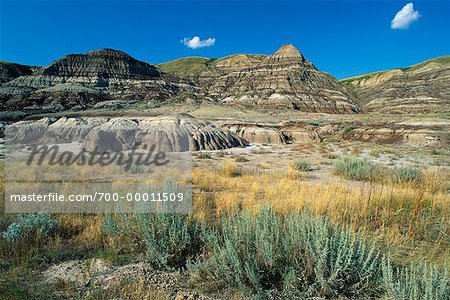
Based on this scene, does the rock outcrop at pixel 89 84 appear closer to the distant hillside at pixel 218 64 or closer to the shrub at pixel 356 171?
the distant hillside at pixel 218 64

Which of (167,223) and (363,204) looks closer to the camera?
(167,223)

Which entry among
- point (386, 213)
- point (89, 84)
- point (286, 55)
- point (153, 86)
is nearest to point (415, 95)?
point (286, 55)

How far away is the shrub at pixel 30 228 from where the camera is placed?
412cm

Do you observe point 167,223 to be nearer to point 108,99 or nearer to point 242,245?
point 242,245

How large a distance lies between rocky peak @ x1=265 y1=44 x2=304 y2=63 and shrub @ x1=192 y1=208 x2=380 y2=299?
89597 millimetres

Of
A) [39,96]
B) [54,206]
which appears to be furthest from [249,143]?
[39,96]

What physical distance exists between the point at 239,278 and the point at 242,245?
37 cm

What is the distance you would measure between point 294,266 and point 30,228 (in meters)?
A: 3.55

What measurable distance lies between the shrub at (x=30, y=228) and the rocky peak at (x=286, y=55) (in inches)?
3509

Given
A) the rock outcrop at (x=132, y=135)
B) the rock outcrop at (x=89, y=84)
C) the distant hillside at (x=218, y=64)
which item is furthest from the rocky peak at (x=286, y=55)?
the rock outcrop at (x=132, y=135)

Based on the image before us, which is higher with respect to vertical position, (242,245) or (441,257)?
(242,245)

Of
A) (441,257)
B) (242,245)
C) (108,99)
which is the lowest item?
(441,257)

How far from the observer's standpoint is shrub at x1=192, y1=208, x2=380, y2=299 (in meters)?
2.97

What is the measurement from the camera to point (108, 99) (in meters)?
65.2
